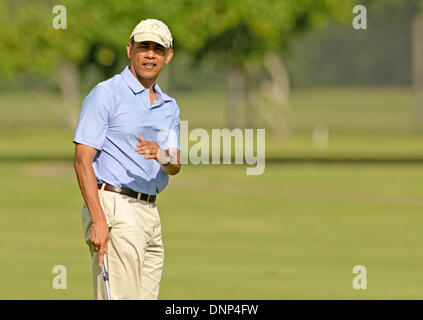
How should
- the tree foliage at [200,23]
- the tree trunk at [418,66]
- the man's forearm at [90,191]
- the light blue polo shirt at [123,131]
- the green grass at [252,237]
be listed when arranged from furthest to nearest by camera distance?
the tree trunk at [418,66] < the tree foliage at [200,23] < the green grass at [252,237] < the light blue polo shirt at [123,131] < the man's forearm at [90,191]

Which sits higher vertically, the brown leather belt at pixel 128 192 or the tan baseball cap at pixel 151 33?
the tan baseball cap at pixel 151 33

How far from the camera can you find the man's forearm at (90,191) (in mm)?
7203

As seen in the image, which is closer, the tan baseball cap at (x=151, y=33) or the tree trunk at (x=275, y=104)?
the tan baseball cap at (x=151, y=33)

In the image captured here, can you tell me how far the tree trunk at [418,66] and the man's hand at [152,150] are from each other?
7372 centimetres

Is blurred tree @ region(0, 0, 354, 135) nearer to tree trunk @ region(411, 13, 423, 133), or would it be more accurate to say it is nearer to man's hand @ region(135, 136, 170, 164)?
man's hand @ region(135, 136, 170, 164)

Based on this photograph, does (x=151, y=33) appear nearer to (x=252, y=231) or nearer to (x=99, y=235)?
(x=99, y=235)

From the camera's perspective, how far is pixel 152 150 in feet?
23.9

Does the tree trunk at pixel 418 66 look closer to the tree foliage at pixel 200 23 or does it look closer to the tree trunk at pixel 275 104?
the tree trunk at pixel 275 104

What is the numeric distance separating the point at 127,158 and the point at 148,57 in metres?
0.62

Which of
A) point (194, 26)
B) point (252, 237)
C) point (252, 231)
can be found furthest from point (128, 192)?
point (194, 26)

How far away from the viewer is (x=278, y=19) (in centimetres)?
3366

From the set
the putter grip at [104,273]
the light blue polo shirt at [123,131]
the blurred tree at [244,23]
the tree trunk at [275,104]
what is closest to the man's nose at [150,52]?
the light blue polo shirt at [123,131]

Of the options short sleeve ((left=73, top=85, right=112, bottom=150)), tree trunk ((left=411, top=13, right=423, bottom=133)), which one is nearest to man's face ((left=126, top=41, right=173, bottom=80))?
short sleeve ((left=73, top=85, right=112, bottom=150))

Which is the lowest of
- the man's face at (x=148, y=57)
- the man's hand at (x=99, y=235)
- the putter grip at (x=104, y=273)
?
the putter grip at (x=104, y=273)
